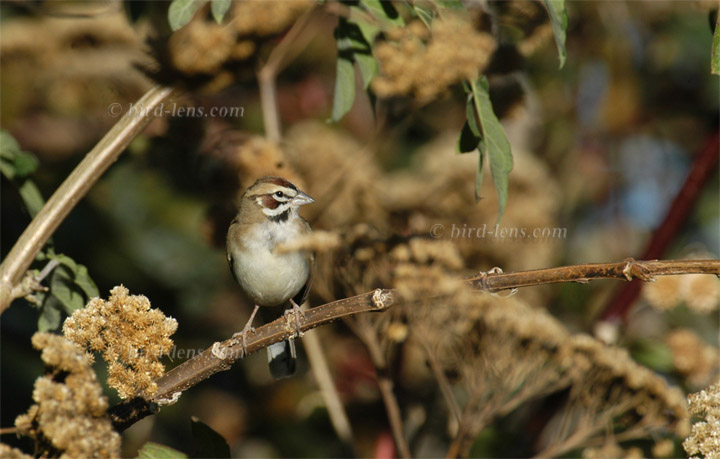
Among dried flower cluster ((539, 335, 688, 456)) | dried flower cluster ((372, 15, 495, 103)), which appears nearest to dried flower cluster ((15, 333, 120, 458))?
dried flower cluster ((372, 15, 495, 103))

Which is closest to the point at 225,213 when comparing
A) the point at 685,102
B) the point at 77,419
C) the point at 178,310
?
the point at 178,310

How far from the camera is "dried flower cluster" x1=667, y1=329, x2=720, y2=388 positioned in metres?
2.93

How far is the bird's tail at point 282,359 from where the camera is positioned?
3283mm

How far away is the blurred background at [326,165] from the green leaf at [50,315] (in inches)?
28.7

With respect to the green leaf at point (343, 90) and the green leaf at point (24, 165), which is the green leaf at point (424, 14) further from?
the green leaf at point (24, 165)

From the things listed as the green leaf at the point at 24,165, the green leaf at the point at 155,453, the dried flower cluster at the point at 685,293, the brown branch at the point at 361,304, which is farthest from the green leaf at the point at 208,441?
the dried flower cluster at the point at 685,293

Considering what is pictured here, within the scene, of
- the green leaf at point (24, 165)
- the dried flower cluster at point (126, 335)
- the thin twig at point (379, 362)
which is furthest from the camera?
the thin twig at point (379, 362)

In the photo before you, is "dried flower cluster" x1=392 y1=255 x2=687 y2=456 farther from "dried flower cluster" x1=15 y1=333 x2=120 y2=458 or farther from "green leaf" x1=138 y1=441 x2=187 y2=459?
"dried flower cluster" x1=15 y1=333 x2=120 y2=458

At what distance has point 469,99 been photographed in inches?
85.4

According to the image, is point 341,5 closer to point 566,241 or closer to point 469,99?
point 469,99

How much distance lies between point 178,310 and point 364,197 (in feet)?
5.21

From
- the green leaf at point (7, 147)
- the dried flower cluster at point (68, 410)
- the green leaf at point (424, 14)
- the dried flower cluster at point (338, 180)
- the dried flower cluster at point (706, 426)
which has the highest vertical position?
the dried flower cluster at point (338, 180)

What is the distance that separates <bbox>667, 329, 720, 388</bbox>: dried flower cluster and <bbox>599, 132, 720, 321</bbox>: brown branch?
23 cm

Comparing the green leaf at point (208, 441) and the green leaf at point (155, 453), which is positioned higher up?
the green leaf at point (208, 441)
